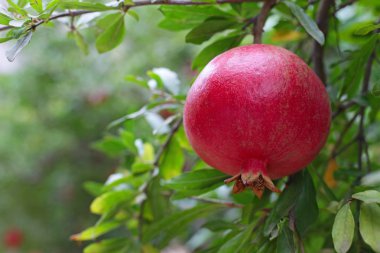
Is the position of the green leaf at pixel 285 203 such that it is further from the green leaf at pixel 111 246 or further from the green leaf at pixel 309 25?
the green leaf at pixel 111 246

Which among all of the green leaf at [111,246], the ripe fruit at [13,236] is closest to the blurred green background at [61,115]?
A: the ripe fruit at [13,236]

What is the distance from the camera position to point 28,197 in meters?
2.79

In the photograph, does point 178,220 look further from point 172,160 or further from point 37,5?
point 37,5

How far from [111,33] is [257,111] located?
338mm

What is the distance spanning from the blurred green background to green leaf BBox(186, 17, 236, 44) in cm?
148

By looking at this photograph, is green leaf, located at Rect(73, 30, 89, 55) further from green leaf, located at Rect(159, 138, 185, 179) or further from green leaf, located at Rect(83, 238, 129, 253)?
green leaf, located at Rect(83, 238, 129, 253)

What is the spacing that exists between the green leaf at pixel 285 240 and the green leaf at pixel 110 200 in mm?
433

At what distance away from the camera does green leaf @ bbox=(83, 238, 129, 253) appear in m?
1.05

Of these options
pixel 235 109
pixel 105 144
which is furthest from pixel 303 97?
pixel 105 144

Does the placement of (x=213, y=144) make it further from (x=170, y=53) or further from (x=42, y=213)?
(x=42, y=213)

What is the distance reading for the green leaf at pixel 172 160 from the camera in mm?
1107

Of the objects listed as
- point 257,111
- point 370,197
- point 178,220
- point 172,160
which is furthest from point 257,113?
point 172,160

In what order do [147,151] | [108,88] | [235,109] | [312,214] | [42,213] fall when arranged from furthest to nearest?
[42,213]
[108,88]
[147,151]
[312,214]
[235,109]

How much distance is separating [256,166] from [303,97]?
11 cm
